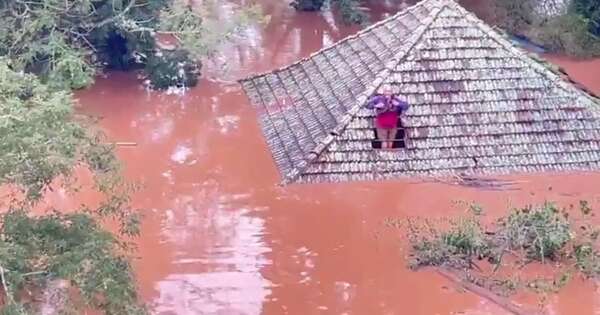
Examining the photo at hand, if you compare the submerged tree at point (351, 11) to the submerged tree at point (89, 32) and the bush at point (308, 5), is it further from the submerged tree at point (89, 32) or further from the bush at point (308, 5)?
the submerged tree at point (89, 32)

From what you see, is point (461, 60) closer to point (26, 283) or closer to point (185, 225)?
point (185, 225)

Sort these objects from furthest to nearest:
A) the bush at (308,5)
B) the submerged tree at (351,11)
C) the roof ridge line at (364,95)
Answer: the bush at (308,5)
the submerged tree at (351,11)
the roof ridge line at (364,95)

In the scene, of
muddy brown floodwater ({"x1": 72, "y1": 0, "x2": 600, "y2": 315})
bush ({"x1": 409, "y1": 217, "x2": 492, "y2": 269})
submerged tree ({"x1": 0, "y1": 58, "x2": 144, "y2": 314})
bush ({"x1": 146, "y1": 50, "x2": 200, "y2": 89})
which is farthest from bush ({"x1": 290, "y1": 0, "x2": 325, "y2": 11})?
submerged tree ({"x1": 0, "y1": 58, "x2": 144, "y2": 314})

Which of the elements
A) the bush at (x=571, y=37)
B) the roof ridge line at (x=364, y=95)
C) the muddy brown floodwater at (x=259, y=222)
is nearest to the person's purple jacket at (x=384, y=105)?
the roof ridge line at (x=364, y=95)

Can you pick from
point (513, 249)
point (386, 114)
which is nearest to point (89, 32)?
point (386, 114)

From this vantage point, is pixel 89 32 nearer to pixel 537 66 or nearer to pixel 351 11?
pixel 351 11

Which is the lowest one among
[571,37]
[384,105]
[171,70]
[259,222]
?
[259,222]
